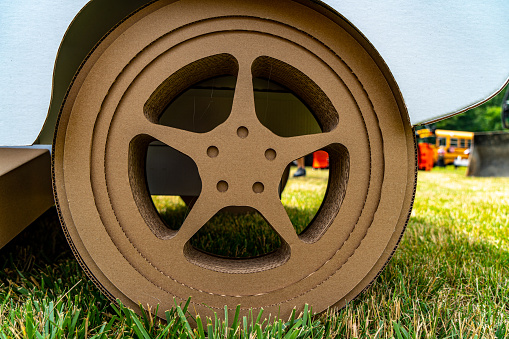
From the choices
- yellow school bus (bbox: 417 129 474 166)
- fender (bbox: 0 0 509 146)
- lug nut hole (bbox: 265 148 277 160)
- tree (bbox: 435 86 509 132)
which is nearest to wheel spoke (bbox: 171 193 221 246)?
lug nut hole (bbox: 265 148 277 160)

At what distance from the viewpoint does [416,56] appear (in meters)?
0.76

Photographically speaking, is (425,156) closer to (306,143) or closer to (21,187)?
(306,143)

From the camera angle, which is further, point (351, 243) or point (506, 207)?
point (506, 207)

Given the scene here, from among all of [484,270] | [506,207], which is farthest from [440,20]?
[506,207]

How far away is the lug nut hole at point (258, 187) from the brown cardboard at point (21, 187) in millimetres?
532

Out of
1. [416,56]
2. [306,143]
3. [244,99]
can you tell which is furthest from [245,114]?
[416,56]

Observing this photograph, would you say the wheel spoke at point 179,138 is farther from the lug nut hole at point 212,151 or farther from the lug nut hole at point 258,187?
the lug nut hole at point 258,187

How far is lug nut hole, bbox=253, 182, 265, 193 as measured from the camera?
0.79 m

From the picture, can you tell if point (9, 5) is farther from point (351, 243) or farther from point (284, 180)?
point (284, 180)

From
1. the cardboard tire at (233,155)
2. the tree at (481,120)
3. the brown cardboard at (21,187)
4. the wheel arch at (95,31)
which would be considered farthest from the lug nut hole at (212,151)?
the tree at (481,120)

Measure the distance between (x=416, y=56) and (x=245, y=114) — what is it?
1.21 feet

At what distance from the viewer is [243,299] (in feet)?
2.49

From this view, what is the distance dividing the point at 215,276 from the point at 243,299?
0.07 m

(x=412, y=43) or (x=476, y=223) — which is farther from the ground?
(x=412, y=43)
